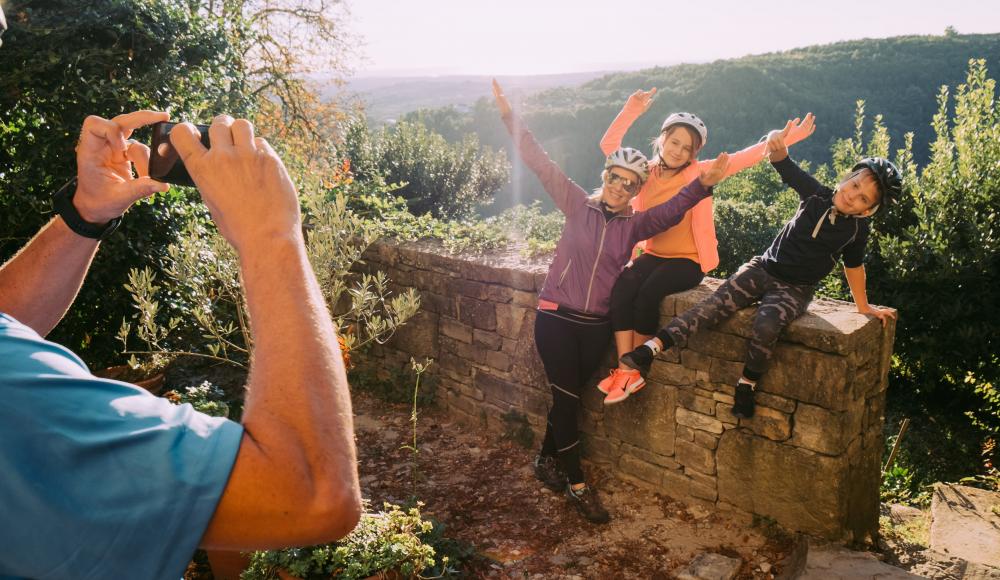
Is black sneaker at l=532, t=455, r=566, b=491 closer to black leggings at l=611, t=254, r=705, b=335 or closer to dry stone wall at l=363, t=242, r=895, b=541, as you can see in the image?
dry stone wall at l=363, t=242, r=895, b=541

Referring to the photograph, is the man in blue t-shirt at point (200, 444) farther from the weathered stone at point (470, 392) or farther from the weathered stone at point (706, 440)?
the weathered stone at point (470, 392)

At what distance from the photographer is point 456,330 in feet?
15.8

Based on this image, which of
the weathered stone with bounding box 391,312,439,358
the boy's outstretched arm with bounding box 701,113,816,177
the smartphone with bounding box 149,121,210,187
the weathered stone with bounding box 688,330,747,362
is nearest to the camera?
the smartphone with bounding box 149,121,210,187

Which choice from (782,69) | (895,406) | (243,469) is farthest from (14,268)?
(782,69)

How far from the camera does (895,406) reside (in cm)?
688

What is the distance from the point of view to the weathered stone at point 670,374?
3.62m

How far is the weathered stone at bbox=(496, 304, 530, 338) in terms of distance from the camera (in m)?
4.38

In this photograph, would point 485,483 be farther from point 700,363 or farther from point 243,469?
point 243,469

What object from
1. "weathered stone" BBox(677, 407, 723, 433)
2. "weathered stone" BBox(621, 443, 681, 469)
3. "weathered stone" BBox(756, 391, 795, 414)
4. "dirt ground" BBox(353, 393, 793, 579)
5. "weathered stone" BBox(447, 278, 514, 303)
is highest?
"weathered stone" BBox(447, 278, 514, 303)

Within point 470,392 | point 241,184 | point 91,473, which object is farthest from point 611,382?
point 91,473

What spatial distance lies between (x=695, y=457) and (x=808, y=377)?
83 centimetres

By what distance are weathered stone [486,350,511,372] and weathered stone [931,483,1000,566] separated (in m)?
2.64

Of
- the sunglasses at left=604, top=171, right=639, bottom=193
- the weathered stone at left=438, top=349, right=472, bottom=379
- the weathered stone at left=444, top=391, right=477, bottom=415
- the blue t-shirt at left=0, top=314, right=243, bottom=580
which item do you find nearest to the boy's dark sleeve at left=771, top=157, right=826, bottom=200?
the sunglasses at left=604, top=171, right=639, bottom=193

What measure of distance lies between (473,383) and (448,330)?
17.2 inches
